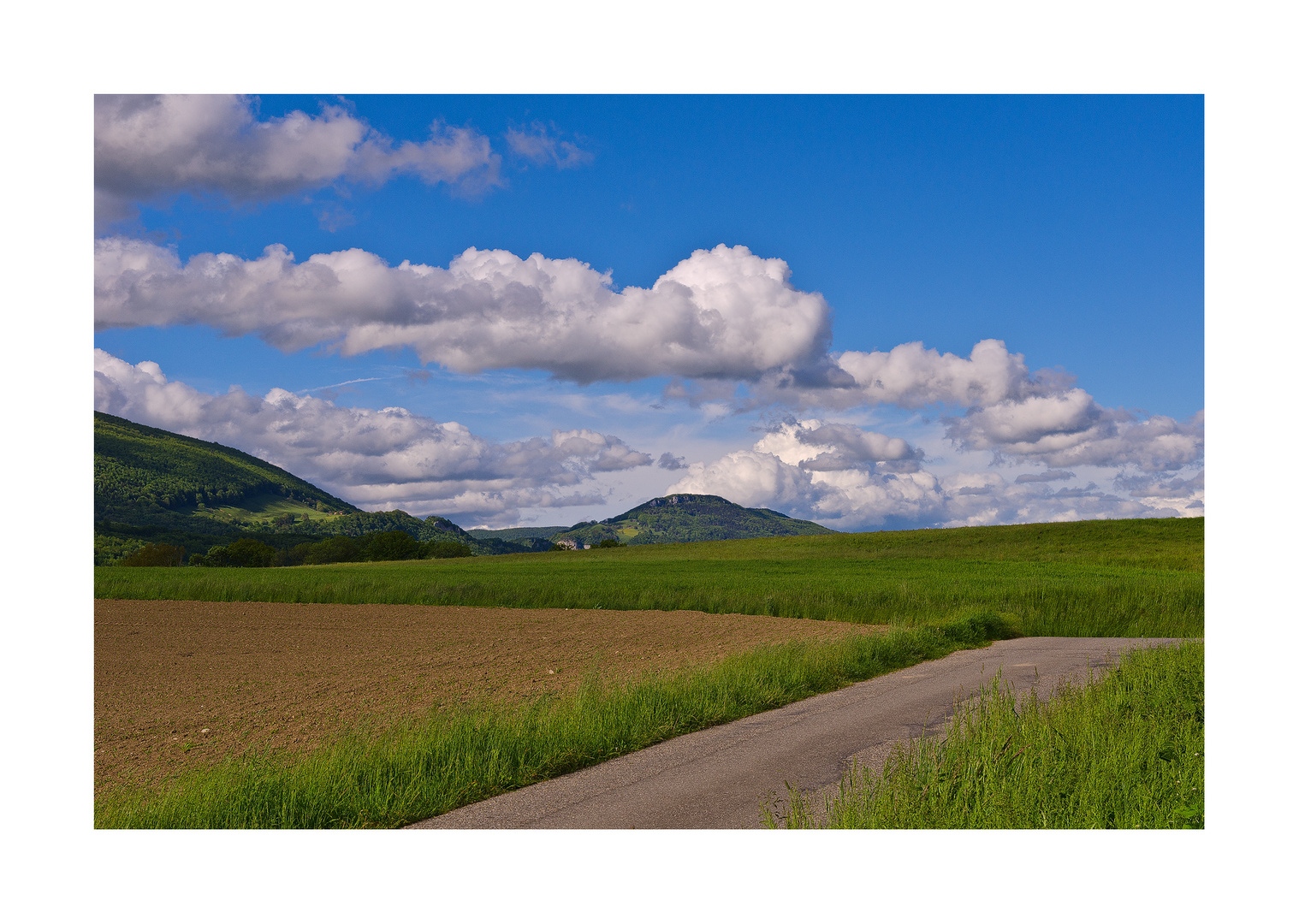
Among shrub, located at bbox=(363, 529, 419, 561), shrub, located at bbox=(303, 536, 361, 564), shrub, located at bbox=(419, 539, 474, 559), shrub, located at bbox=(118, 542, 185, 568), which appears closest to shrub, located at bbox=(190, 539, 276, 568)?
shrub, located at bbox=(118, 542, 185, 568)

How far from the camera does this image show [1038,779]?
24.9ft

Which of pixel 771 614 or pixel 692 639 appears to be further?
pixel 771 614

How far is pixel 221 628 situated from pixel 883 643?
74.1 feet

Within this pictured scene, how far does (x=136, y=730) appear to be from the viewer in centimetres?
1324

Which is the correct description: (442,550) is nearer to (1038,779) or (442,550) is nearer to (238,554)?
(238,554)

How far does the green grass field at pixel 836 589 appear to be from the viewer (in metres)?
28.0

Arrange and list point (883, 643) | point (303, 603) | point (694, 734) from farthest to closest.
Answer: point (303, 603), point (883, 643), point (694, 734)

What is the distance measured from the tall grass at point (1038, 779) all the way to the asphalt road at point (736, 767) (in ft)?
1.91

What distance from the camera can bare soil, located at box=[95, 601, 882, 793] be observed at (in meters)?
12.8

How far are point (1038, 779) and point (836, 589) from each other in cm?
2713

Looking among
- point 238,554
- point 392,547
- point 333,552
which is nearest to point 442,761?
point 392,547

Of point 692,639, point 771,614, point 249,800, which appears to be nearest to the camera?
point 249,800

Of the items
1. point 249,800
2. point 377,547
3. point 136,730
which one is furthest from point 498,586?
point 377,547

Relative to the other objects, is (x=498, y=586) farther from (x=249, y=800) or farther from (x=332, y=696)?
(x=249, y=800)
